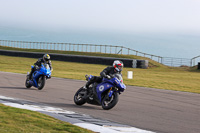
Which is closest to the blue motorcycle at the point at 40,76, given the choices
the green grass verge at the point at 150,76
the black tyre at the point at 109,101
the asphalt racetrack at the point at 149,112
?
the asphalt racetrack at the point at 149,112

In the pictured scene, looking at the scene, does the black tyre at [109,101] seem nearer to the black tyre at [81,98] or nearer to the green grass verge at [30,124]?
the black tyre at [81,98]

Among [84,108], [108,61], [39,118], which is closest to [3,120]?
[39,118]

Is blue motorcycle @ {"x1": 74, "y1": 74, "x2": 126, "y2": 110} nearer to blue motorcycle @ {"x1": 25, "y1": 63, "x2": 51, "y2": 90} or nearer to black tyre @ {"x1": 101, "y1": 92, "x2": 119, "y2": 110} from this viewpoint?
black tyre @ {"x1": 101, "y1": 92, "x2": 119, "y2": 110}

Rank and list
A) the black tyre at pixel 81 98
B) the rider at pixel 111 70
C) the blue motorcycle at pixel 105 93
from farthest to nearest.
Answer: the black tyre at pixel 81 98 → the rider at pixel 111 70 → the blue motorcycle at pixel 105 93

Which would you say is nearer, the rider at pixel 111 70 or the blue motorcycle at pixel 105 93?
the blue motorcycle at pixel 105 93

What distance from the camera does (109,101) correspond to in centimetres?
1023

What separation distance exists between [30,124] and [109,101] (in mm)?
3774

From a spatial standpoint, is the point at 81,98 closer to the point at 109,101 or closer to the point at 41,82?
the point at 109,101

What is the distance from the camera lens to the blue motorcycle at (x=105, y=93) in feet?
32.7

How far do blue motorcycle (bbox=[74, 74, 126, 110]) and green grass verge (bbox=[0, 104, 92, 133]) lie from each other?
2519mm

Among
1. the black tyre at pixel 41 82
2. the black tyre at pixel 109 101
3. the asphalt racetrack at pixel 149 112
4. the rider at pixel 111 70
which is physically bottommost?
the asphalt racetrack at pixel 149 112

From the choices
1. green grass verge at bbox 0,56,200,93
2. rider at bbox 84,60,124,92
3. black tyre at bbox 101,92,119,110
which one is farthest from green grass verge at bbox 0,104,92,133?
green grass verge at bbox 0,56,200,93

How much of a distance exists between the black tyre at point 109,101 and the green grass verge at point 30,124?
2468 millimetres

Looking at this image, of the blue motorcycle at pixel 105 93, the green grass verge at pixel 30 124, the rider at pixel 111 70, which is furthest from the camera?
the rider at pixel 111 70
